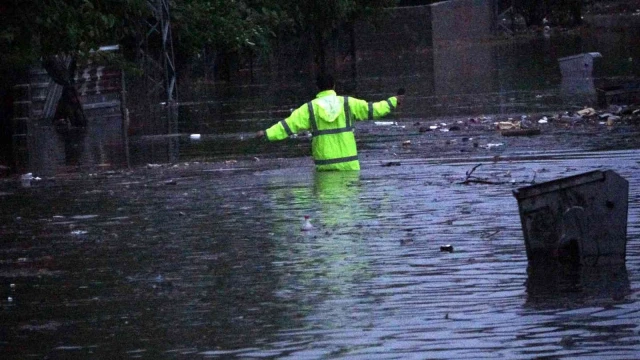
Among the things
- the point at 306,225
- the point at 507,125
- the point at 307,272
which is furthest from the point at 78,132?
the point at 307,272

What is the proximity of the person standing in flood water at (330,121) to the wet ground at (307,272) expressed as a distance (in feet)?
1.05

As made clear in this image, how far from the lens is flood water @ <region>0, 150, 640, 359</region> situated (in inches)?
298

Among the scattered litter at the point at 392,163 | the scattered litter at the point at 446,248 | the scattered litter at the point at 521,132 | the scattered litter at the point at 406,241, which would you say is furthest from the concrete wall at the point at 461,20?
the scattered litter at the point at 446,248

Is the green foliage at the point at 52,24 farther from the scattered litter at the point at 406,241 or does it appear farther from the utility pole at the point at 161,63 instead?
the utility pole at the point at 161,63

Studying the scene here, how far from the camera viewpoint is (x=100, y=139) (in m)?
25.6

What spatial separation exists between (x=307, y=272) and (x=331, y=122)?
575cm

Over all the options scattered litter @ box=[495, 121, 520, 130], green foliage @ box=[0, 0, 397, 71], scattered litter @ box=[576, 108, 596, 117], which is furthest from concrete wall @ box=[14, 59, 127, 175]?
scattered litter @ box=[576, 108, 596, 117]

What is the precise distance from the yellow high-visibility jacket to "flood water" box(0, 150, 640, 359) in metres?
0.55

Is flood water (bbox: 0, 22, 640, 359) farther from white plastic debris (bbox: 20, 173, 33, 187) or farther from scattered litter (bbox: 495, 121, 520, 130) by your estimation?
scattered litter (bbox: 495, 121, 520, 130)

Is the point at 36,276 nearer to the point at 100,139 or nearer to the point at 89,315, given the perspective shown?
the point at 89,315

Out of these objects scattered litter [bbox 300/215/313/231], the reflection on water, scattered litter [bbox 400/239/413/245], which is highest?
scattered litter [bbox 300/215/313/231]

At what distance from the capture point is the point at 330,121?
1523 cm

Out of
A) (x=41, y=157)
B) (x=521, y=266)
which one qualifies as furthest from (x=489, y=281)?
(x=41, y=157)

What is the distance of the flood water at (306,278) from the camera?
298 inches
